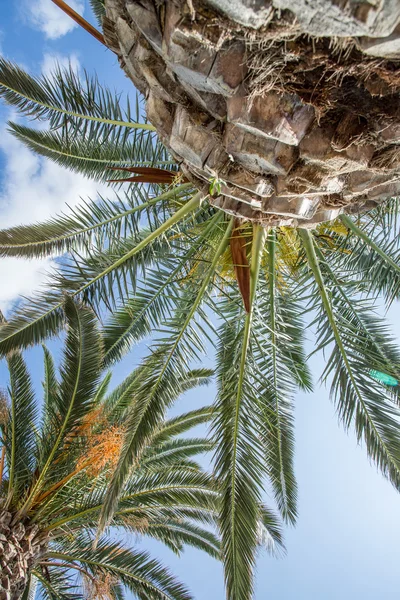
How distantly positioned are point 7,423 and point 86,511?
158 centimetres

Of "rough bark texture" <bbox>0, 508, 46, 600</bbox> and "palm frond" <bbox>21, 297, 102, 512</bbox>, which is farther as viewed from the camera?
"palm frond" <bbox>21, 297, 102, 512</bbox>

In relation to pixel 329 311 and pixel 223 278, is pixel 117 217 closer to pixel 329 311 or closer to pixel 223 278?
pixel 223 278

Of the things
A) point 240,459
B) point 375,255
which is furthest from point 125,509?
point 375,255

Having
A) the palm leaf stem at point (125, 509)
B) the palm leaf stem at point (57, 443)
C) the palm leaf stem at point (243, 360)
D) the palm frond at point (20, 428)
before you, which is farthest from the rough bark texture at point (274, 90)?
the palm leaf stem at point (125, 509)

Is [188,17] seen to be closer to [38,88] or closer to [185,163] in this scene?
[185,163]

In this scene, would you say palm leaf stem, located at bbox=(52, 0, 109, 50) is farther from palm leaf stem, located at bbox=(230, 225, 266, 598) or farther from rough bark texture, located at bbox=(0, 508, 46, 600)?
rough bark texture, located at bbox=(0, 508, 46, 600)

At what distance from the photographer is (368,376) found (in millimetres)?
4848

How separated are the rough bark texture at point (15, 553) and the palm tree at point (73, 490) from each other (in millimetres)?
11

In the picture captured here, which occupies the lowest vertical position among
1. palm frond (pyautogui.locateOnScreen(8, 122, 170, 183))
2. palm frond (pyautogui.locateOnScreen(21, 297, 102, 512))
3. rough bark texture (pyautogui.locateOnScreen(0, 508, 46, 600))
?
rough bark texture (pyautogui.locateOnScreen(0, 508, 46, 600))

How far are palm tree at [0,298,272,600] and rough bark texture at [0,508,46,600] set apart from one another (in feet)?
0.04

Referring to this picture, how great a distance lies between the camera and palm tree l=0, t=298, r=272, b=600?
5398 mm

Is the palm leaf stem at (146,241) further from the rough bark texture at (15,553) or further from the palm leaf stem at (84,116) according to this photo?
the rough bark texture at (15,553)

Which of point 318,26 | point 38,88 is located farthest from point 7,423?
point 318,26

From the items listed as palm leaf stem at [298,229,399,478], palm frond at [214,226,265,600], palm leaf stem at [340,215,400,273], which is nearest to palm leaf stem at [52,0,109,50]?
palm frond at [214,226,265,600]
